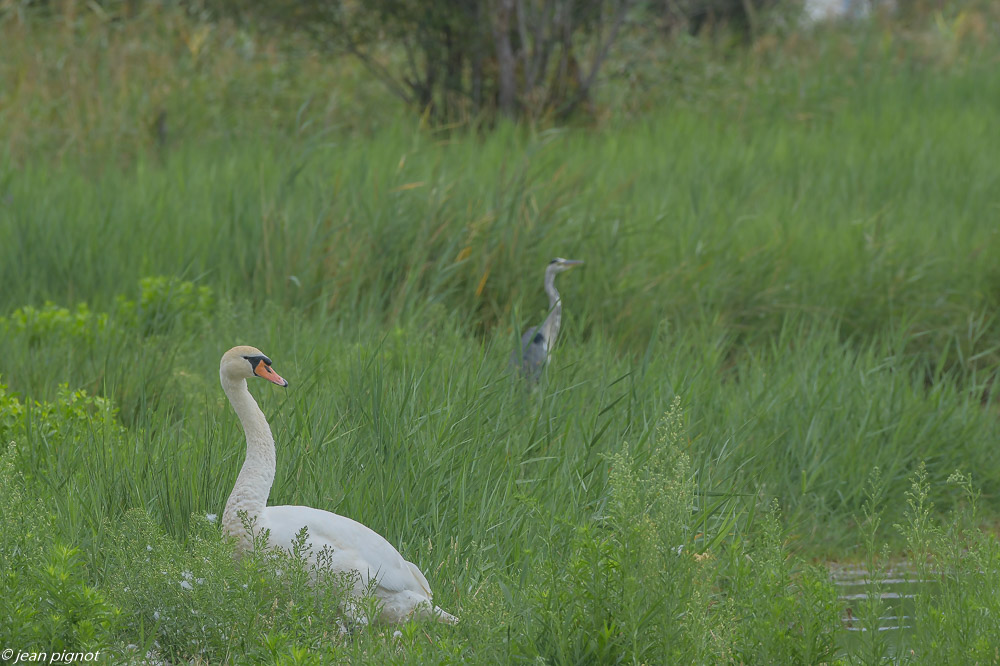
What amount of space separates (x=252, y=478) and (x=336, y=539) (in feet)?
0.96

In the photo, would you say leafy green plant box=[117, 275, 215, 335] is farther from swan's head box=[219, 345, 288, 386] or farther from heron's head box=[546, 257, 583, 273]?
swan's head box=[219, 345, 288, 386]

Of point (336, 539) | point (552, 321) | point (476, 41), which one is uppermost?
point (476, 41)

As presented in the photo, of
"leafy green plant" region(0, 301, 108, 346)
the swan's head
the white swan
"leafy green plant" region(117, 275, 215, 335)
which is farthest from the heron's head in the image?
the white swan

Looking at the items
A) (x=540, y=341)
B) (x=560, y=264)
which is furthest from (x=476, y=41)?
(x=540, y=341)

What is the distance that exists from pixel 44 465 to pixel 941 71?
10.1 metres

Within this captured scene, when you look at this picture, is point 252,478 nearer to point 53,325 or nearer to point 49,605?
point 49,605

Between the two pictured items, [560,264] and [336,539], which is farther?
[560,264]

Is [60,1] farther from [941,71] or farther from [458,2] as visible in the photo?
[941,71]

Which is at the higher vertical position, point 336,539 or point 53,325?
point 336,539

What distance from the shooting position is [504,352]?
4977 millimetres

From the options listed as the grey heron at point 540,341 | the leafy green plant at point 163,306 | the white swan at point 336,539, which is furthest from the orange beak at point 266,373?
the leafy green plant at point 163,306

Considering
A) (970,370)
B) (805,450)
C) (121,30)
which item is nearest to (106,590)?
(805,450)

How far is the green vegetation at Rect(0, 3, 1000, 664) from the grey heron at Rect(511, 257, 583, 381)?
0.40ft

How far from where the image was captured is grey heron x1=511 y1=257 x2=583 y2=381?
4939 mm
